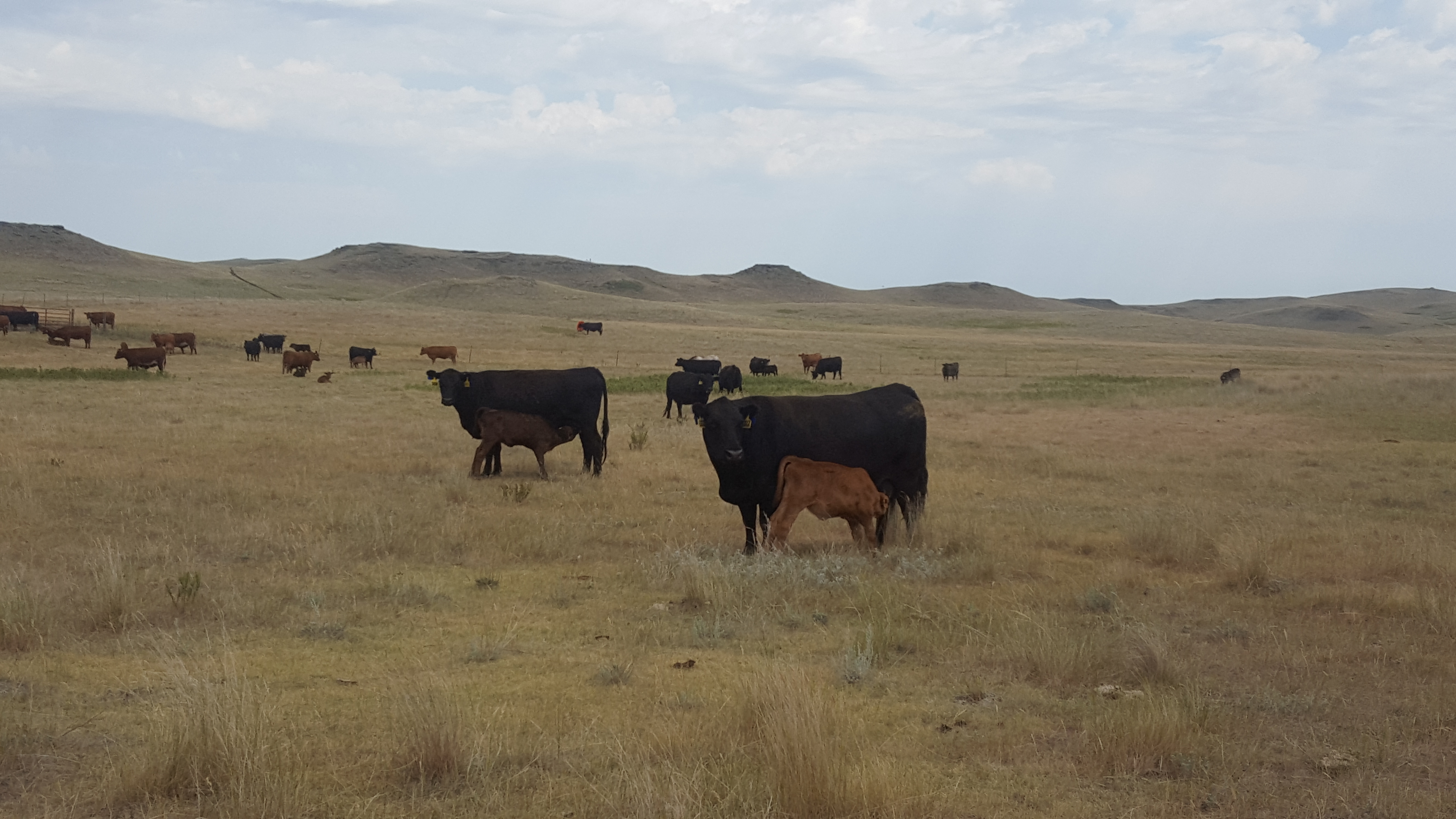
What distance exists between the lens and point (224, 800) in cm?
451

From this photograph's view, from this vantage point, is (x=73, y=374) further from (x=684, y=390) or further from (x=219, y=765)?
(x=219, y=765)

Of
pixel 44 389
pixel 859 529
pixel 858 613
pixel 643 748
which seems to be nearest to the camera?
pixel 643 748

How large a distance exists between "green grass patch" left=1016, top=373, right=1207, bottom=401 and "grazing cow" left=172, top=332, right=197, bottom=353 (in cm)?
3129

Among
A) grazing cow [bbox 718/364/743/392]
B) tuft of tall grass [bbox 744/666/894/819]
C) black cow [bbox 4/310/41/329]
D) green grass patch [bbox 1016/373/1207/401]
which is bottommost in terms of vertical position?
green grass patch [bbox 1016/373/1207/401]

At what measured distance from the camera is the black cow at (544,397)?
1588 cm

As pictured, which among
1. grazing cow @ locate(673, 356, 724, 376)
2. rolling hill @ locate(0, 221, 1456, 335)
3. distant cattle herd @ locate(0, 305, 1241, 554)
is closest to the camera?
distant cattle herd @ locate(0, 305, 1241, 554)

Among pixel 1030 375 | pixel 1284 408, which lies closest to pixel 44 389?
pixel 1284 408

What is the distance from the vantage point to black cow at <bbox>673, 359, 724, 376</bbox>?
36.8 m

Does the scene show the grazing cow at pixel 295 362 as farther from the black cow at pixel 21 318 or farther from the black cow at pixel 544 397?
the black cow at pixel 544 397

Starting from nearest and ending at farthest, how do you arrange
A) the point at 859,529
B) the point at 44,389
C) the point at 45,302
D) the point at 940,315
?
the point at 859,529
the point at 44,389
the point at 45,302
the point at 940,315

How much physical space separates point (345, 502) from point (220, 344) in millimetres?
39031

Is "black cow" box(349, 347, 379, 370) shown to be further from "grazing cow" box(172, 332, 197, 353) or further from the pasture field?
the pasture field

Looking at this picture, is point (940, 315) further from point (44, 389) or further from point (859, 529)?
point (859, 529)

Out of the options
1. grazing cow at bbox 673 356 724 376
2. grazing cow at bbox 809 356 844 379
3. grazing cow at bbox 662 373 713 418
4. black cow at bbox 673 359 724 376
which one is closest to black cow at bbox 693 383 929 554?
grazing cow at bbox 662 373 713 418
